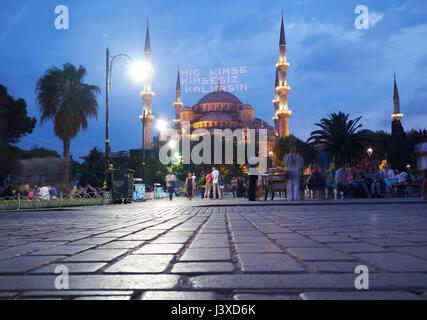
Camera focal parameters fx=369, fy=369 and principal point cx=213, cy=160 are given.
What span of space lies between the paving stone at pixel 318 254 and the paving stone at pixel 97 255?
1338 mm

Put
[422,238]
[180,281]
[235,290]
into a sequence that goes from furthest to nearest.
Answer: [422,238] < [180,281] < [235,290]

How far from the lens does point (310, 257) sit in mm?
2574

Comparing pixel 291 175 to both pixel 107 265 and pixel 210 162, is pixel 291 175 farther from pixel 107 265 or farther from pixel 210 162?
pixel 210 162

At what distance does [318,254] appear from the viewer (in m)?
2.70

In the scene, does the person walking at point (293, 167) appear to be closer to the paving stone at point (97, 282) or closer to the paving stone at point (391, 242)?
the paving stone at point (391, 242)

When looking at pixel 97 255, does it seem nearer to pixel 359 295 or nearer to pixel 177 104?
pixel 359 295

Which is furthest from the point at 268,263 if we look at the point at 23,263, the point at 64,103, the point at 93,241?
the point at 64,103

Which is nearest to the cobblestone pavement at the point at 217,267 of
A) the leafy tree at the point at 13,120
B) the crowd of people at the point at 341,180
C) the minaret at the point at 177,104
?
the crowd of people at the point at 341,180

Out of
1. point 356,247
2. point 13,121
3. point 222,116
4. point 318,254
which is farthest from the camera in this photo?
point 222,116

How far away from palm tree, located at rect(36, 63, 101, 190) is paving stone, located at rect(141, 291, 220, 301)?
24.3 meters

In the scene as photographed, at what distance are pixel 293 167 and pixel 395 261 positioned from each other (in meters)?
10.4

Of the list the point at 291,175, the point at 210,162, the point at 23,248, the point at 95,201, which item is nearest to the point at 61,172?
the point at 95,201

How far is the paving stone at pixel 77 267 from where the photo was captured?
2223 mm

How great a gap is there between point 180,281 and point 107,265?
0.69 metres
